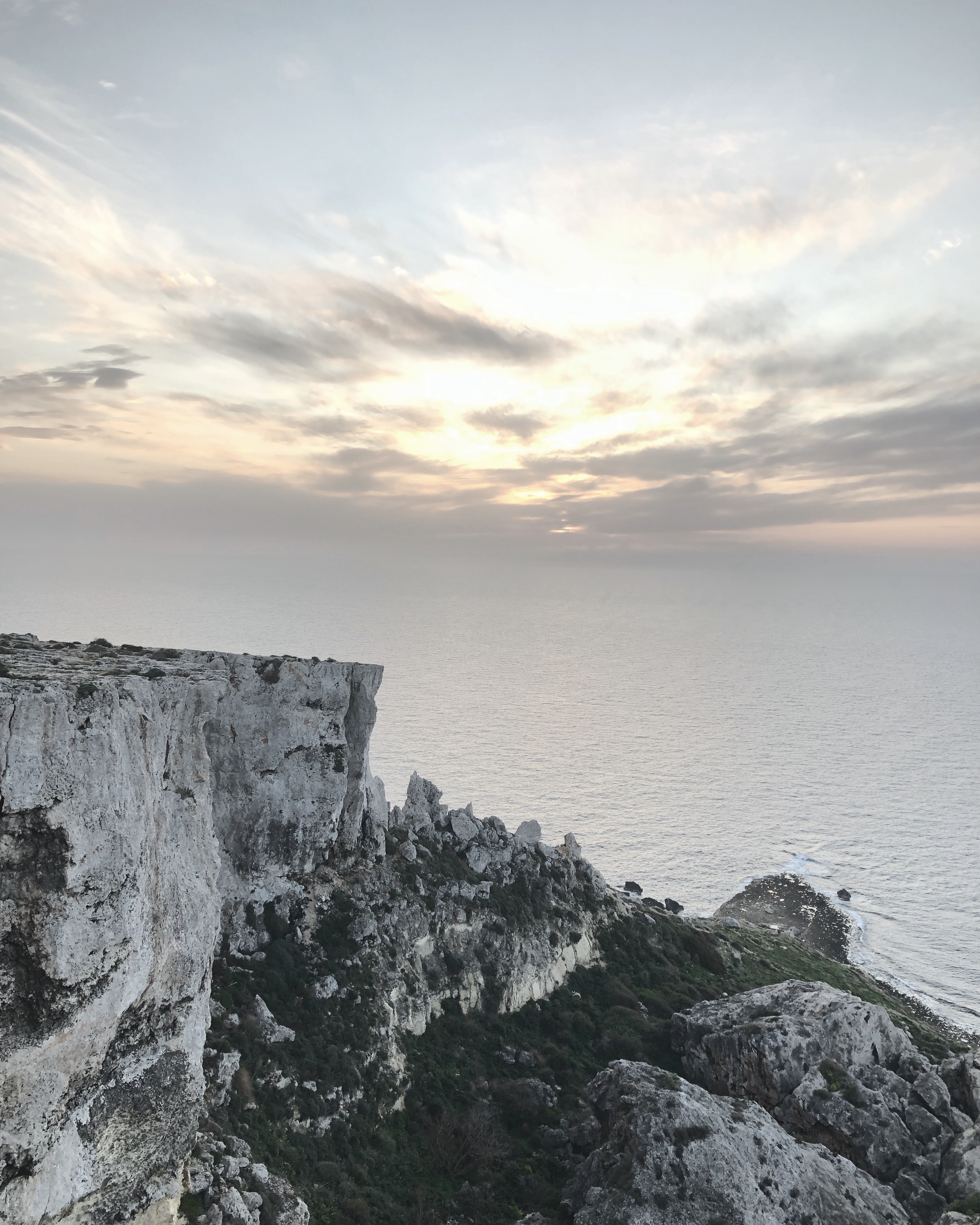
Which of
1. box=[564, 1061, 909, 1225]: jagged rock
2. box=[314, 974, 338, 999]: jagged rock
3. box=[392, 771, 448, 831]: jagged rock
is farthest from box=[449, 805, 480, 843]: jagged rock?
box=[564, 1061, 909, 1225]: jagged rock

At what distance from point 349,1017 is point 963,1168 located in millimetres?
32079

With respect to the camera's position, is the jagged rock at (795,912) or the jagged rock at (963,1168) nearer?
the jagged rock at (963,1168)

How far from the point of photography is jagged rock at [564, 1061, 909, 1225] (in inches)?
1120

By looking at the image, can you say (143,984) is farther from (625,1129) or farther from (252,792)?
(625,1129)

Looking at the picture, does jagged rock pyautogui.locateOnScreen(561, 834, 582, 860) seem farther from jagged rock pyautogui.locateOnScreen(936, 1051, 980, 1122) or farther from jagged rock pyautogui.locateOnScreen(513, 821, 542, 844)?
jagged rock pyautogui.locateOnScreen(936, 1051, 980, 1122)

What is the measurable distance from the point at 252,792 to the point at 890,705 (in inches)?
7215

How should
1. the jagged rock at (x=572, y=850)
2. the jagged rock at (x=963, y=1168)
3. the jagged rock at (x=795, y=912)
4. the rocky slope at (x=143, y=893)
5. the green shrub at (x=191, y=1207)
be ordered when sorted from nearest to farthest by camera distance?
the rocky slope at (x=143, y=893)
the green shrub at (x=191, y=1207)
the jagged rock at (x=963, y=1168)
the jagged rock at (x=572, y=850)
the jagged rock at (x=795, y=912)

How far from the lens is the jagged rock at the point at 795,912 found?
78750mm

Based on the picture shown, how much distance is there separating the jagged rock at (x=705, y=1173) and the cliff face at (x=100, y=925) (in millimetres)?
19736

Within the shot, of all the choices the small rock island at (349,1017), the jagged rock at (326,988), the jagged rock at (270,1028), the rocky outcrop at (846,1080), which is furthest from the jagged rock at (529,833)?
the jagged rock at (270,1028)

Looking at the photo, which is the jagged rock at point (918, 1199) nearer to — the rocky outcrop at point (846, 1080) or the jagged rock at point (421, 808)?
the rocky outcrop at point (846, 1080)

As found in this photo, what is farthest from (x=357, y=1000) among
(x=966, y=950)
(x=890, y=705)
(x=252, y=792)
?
(x=890, y=705)

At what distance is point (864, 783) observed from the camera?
12231 centimetres

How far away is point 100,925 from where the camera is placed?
17.7 meters
